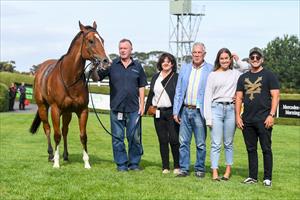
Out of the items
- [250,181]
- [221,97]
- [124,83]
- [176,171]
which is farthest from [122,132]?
[250,181]

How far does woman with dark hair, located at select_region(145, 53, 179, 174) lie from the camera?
339 inches

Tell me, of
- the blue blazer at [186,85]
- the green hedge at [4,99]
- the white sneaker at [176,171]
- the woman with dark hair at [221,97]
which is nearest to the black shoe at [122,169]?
the white sneaker at [176,171]

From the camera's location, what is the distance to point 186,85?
8164 mm

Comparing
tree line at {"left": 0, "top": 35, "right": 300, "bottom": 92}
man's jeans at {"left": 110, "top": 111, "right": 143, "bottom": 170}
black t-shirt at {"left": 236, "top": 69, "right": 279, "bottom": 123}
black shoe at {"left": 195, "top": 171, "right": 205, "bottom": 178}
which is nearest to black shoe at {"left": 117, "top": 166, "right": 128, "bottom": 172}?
man's jeans at {"left": 110, "top": 111, "right": 143, "bottom": 170}

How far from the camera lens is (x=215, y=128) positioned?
7.95 m

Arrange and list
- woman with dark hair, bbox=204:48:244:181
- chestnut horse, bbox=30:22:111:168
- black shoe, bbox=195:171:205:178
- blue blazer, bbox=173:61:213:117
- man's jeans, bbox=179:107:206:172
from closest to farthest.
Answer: woman with dark hair, bbox=204:48:244:181 → blue blazer, bbox=173:61:213:117 → man's jeans, bbox=179:107:206:172 → black shoe, bbox=195:171:205:178 → chestnut horse, bbox=30:22:111:168

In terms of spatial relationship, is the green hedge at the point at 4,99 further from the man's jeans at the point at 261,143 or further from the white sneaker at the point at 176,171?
the man's jeans at the point at 261,143

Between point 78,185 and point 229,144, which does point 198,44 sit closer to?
point 229,144

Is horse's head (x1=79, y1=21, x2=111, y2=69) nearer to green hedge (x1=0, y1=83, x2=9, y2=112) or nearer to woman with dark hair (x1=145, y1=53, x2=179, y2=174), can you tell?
woman with dark hair (x1=145, y1=53, x2=179, y2=174)

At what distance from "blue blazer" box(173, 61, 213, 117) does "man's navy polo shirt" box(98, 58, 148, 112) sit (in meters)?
0.84

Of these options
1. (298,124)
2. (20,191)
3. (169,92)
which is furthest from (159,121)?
(298,124)

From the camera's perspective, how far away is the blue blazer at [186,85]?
8.09m

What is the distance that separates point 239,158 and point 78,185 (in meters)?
6.31

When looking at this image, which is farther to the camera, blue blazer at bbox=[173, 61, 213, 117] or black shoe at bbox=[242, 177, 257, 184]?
blue blazer at bbox=[173, 61, 213, 117]
